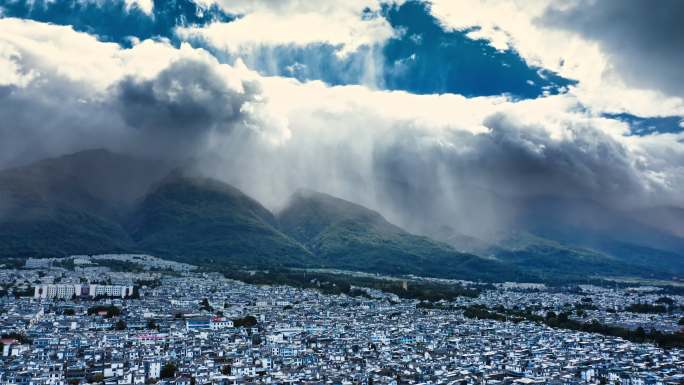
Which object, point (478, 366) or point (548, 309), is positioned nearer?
point (478, 366)

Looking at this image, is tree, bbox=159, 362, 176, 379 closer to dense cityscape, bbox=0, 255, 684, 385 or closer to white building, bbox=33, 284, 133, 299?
dense cityscape, bbox=0, 255, 684, 385

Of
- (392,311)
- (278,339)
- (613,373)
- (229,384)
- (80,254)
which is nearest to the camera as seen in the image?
(229,384)

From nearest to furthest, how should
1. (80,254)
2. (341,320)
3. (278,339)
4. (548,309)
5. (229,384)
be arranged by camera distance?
(229,384), (278,339), (341,320), (548,309), (80,254)

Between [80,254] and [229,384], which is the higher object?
[80,254]

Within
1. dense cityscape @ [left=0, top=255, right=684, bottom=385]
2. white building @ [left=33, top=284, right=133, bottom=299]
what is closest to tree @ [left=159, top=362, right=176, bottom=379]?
dense cityscape @ [left=0, top=255, right=684, bottom=385]

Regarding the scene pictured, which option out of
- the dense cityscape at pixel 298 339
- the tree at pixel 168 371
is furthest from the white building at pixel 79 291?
the tree at pixel 168 371

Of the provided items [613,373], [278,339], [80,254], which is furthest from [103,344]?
[80,254]

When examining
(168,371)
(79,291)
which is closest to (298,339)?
(168,371)

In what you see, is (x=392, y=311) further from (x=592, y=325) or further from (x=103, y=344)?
(x=103, y=344)
